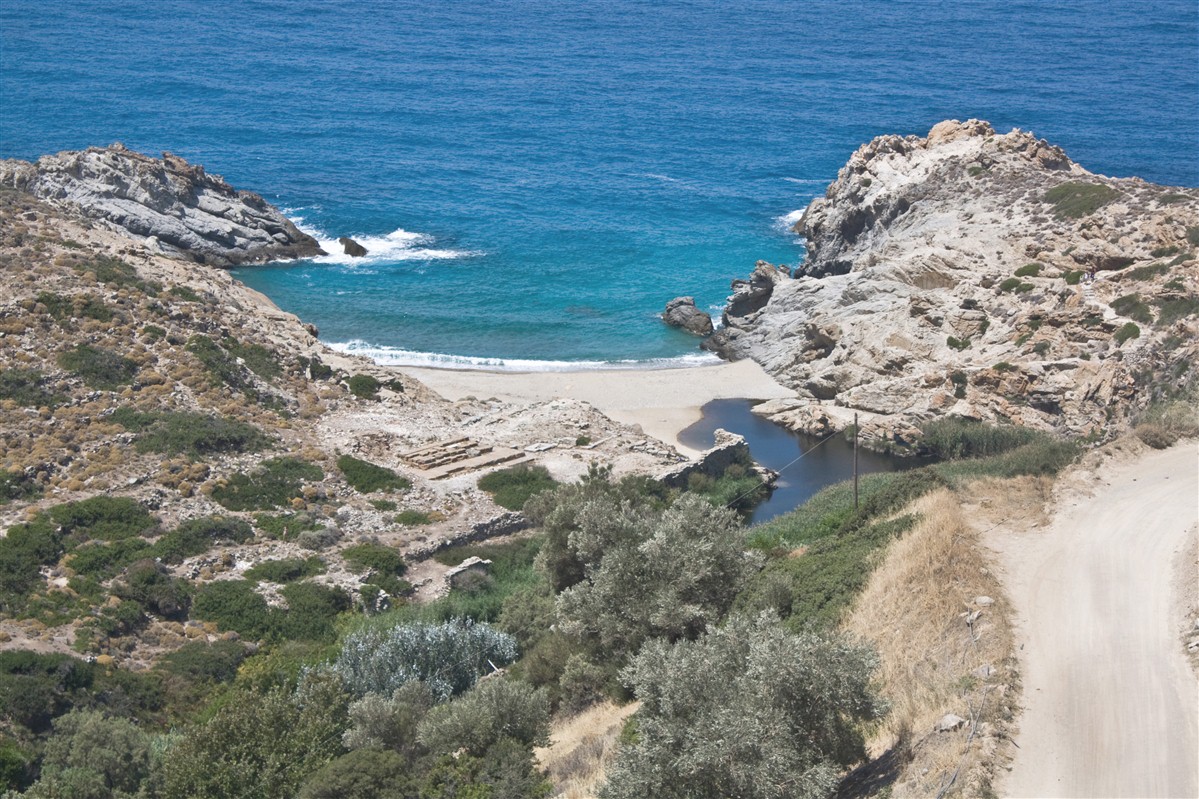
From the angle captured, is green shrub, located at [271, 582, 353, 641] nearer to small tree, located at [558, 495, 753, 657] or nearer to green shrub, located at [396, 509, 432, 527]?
green shrub, located at [396, 509, 432, 527]

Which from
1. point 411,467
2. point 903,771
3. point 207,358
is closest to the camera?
point 903,771

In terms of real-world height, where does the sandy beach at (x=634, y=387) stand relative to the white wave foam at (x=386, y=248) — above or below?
below

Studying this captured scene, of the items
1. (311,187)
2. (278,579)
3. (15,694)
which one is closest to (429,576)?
(278,579)

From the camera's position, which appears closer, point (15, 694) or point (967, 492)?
point (15, 694)

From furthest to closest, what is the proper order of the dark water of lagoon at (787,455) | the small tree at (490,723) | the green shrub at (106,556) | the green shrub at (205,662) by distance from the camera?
the dark water of lagoon at (787,455), the green shrub at (106,556), the green shrub at (205,662), the small tree at (490,723)

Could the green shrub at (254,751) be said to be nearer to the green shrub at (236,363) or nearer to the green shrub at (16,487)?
the green shrub at (16,487)

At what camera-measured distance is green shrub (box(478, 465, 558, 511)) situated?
39.5 meters

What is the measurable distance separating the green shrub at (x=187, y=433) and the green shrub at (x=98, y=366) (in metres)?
1.85

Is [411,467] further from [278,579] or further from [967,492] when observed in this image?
[967,492]

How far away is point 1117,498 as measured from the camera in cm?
2664

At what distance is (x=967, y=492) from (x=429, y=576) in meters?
16.0

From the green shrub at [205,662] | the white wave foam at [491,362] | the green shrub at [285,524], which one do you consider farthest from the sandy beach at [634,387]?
the green shrub at [205,662]

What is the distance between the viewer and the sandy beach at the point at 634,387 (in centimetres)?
5281

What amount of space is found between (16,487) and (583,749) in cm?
2235
